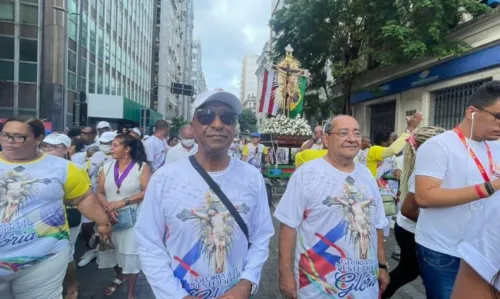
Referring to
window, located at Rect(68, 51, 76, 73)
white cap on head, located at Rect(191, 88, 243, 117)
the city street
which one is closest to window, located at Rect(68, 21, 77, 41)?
window, located at Rect(68, 51, 76, 73)

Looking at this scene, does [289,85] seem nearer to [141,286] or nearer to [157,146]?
[157,146]

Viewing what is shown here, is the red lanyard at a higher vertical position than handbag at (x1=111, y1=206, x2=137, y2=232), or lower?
higher

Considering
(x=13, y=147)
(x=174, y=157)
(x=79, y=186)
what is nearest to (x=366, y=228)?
(x=79, y=186)

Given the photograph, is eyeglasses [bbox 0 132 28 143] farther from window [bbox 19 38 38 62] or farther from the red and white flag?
window [bbox 19 38 38 62]

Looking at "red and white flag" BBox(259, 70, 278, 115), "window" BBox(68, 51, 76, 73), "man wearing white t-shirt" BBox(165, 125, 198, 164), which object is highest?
"window" BBox(68, 51, 76, 73)

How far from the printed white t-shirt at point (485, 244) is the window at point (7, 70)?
26.3 meters

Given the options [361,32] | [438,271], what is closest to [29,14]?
[361,32]

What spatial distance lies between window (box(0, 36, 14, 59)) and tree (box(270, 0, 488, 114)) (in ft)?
53.5

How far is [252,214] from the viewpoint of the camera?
209 cm

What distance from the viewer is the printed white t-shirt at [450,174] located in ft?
7.55

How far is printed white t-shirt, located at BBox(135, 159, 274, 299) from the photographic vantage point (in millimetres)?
1901

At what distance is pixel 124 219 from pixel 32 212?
155cm

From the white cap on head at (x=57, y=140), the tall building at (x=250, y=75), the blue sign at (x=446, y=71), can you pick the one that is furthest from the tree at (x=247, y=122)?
the white cap on head at (x=57, y=140)

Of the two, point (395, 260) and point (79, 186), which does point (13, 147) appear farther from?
point (395, 260)
